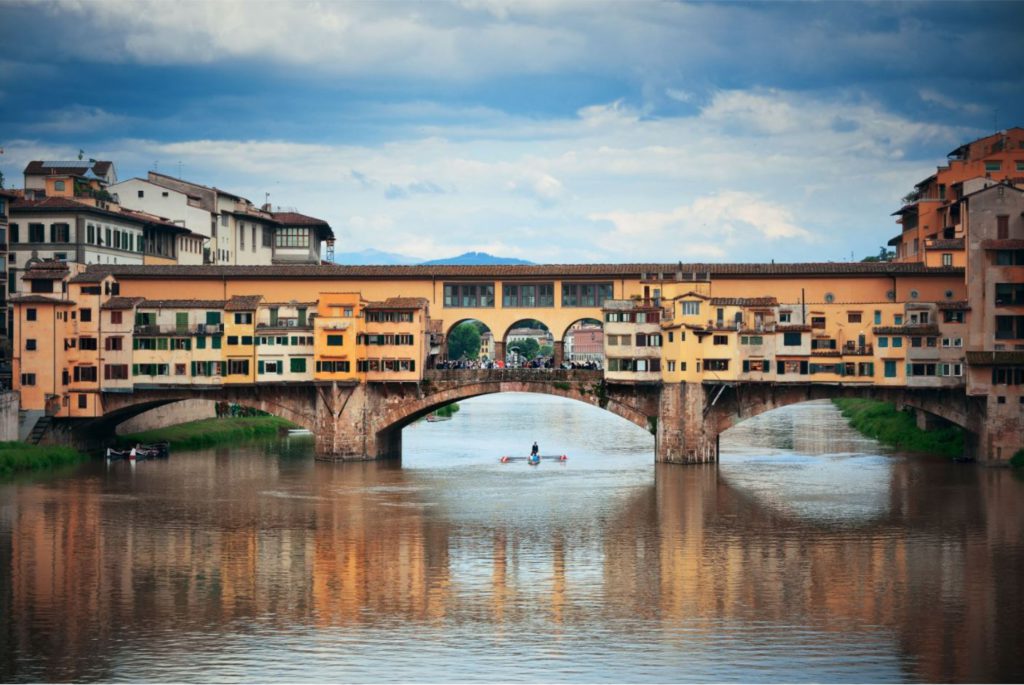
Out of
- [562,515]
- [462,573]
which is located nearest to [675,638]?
[462,573]

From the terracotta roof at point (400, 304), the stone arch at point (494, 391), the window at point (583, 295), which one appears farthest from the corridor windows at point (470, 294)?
the stone arch at point (494, 391)

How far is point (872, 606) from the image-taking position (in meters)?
42.1

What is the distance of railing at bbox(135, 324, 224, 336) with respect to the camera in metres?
73.8

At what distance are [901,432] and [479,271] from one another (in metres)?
28.3

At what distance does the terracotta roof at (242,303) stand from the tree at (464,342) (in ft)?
329

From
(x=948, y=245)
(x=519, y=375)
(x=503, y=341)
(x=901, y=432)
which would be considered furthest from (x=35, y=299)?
(x=901, y=432)

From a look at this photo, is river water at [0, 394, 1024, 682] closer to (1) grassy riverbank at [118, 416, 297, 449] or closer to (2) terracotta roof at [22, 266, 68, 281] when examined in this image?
(1) grassy riverbank at [118, 416, 297, 449]

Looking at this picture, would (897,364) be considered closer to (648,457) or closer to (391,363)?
(648,457)

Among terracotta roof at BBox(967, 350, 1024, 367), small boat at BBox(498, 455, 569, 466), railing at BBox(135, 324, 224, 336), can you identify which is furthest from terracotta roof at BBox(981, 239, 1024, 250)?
railing at BBox(135, 324, 224, 336)

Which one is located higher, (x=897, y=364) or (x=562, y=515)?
(x=897, y=364)

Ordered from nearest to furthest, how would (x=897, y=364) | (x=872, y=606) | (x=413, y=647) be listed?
(x=413, y=647)
(x=872, y=606)
(x=897, y=364)

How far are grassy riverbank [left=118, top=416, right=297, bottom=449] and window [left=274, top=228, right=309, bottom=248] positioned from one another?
1561 centimetres

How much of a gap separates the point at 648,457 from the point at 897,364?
50.9 feet

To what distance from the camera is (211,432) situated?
88.2m
